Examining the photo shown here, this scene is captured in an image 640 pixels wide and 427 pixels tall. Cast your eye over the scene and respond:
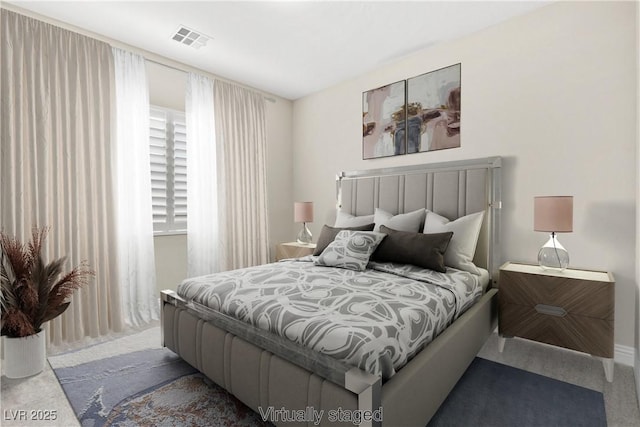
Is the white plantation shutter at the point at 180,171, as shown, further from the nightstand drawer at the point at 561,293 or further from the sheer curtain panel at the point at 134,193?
the nightstand drawer at the point at 561,293

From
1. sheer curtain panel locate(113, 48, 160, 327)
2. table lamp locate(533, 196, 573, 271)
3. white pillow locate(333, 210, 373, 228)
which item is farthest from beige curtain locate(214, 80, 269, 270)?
table lamp locate(533, 196, 573, 271)

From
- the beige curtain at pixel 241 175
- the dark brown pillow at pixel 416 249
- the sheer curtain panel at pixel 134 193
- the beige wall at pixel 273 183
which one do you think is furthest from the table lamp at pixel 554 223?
the sheer curtain panel at pixel 134 193

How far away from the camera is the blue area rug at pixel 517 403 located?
156 centimetres

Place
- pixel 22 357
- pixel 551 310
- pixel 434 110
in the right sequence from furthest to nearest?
pixel 434 110, pixel 551 310, pixel 22 357

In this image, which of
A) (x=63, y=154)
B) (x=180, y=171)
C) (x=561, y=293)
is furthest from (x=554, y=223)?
(x=63, y=154)

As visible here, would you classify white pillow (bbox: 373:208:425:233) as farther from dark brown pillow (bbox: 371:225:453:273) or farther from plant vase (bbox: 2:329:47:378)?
plant vase (bbox: 2:329:47:378)

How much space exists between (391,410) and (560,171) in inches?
90.9

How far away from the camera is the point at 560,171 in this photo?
7.91ft

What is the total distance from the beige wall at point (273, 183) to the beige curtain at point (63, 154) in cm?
64

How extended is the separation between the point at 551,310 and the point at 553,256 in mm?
391

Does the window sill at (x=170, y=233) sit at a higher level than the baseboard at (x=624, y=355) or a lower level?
higher

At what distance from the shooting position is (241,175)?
383 cm

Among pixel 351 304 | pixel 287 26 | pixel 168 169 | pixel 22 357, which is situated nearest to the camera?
pixel 351 304

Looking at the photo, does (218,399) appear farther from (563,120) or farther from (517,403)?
(563,120)
